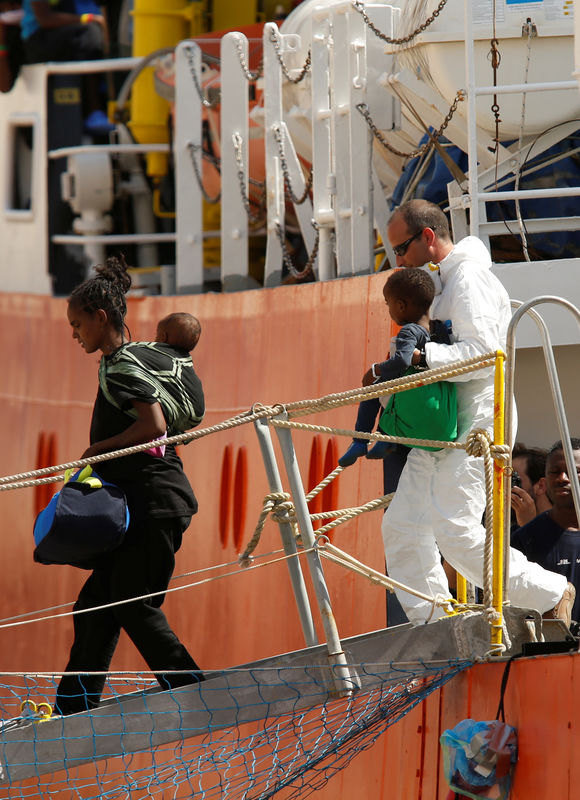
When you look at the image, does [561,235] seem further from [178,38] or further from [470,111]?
[178,38]

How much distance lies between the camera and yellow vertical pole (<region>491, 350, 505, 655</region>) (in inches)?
179

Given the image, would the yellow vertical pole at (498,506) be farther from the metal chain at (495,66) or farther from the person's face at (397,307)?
the metal chain at (495,66)

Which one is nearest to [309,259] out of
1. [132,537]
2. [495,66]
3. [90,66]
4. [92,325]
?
[495,66]

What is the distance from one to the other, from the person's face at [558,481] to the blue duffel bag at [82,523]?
183 cm

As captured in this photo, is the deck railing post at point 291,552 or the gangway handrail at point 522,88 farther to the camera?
the gangway handrail at point 522,88

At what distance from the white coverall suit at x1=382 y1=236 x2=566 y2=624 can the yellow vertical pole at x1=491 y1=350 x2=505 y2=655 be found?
18 cm

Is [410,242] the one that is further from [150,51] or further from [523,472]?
[150,51]

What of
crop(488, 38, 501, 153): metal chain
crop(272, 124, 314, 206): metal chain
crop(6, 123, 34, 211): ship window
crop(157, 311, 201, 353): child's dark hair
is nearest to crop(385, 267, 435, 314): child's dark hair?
crop(157, 311, 201, 353): child's dark hair

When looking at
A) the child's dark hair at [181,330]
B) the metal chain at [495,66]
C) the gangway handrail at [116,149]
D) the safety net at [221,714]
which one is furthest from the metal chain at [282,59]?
the safety net at [221,714]

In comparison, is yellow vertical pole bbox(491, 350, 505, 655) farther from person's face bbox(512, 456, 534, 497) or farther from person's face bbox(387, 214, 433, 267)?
person's face bbox(512, 456, 534, 497)

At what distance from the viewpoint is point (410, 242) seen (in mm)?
5137

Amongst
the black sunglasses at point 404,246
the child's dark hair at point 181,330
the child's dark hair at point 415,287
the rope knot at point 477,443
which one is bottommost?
the rope knot at point 477,443

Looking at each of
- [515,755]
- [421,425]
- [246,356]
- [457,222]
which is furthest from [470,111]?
[246,356]

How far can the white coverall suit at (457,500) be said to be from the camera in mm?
4754
